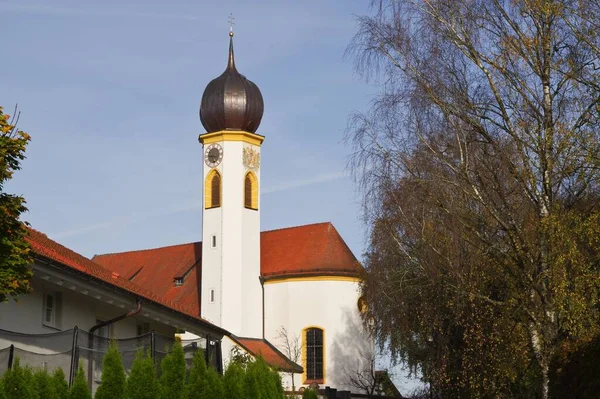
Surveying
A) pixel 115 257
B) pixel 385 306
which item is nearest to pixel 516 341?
pixel 385 306

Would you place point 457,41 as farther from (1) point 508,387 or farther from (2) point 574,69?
(1) point 508,387

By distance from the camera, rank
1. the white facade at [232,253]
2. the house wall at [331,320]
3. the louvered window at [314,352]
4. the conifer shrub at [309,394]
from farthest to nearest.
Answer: the white facade at [232,253] < the louvered window at [314,352] < the house wall at [331,320] < the conifer shrub at [309,394]

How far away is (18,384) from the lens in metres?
13.4

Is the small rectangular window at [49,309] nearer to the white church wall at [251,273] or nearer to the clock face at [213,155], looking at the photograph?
the white church wall at [251,273]

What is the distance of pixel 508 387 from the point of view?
→ 23.7 metres

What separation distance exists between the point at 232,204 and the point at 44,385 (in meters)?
38.2

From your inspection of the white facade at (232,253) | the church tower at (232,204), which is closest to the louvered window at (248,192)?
the church tower at (232,204)

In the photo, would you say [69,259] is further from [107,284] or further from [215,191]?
[215,191]

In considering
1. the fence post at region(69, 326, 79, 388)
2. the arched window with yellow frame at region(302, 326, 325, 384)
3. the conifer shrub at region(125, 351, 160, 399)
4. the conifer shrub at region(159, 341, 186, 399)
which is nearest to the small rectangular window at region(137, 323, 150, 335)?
the fence post at region(69, 326, 79, 388)

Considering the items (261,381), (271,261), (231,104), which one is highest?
(231,104)

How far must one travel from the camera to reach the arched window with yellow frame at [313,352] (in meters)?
50.9

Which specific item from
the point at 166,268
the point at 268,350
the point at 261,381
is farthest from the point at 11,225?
the point at 166,268

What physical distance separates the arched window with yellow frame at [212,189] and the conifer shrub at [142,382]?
37.8m

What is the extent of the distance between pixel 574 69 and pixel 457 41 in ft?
7.89
